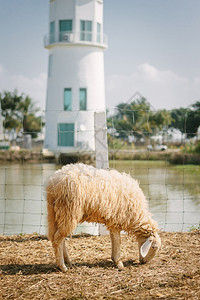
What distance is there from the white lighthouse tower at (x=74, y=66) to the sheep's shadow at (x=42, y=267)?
66.5ft

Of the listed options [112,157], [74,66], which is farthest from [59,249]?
[74,66]

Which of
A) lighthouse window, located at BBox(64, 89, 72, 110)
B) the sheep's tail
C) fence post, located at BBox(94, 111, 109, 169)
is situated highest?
lighthouse window, located at BBox(64, 89, 72, 110)

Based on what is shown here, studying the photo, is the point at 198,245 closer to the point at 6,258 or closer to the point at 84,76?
the point at 6,258

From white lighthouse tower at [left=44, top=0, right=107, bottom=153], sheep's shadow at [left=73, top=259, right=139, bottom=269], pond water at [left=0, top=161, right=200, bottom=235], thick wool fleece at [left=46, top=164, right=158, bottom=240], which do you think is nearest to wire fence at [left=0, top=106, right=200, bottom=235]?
pond water at [left=0, top=161, right=200, bottom=235]

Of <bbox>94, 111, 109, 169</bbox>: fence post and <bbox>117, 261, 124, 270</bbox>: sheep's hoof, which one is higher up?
<bbox>94, 111, 109, 169</bbox>: fence post

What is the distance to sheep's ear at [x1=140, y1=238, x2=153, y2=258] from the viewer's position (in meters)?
4.19

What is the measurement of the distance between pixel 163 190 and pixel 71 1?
53.9 feet

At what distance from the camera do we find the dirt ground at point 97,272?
347cm

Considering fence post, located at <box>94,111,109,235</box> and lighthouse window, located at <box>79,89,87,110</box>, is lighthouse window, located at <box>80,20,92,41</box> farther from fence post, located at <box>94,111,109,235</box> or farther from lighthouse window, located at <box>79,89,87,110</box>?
fence post, located at <box>94,111,109,235</box>

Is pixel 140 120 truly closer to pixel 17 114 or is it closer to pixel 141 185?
pixel 17 114

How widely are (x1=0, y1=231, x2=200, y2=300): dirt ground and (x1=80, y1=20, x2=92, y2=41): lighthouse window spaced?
21.4 metres

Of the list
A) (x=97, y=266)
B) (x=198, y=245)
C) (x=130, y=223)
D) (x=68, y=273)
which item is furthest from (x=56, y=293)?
(x=198, y=245)

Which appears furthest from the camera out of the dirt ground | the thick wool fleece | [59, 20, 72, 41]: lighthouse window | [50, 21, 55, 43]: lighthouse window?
[50, 21, 55, 43]: lighthouse window

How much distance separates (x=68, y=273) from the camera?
13.2ft
